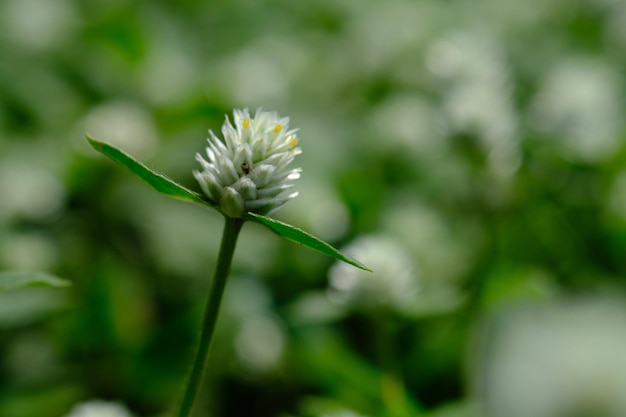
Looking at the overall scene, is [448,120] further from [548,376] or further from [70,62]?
[70,62]

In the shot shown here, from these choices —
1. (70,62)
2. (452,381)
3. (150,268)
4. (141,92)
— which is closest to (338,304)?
(452,381)

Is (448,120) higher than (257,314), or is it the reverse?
(448,120)

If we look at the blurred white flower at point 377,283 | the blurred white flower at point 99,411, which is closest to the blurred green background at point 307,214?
the blurred white flower at point 377,283

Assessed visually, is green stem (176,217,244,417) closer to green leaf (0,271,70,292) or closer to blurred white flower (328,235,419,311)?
green leaf (0,271,70,292)

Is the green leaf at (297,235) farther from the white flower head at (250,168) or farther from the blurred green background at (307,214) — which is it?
the blurred green background at (307,214)

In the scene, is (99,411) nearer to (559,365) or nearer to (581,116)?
(559,365)
